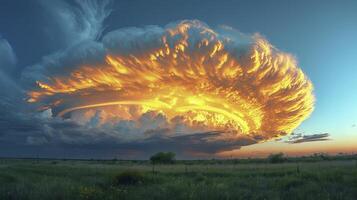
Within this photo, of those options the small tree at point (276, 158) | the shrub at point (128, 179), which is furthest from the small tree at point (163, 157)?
the shrub at point (128, 179)

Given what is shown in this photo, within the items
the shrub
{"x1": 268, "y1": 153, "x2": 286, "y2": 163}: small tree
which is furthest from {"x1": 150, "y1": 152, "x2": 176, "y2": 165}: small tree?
the shrub

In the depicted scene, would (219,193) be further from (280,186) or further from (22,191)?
(22,191)

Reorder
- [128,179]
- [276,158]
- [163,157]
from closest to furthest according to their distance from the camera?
[128,179]
[276,158]
[163,157]

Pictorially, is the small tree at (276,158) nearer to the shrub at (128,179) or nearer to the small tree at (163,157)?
the small tree at (163,157)

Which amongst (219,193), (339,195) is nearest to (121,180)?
(219,193)

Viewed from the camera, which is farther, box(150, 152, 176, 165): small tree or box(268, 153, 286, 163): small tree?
box(150, 152, 176, 165): small tree

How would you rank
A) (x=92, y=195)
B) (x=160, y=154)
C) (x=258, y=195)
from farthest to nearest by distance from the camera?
(x=160, y=154) < (x=258, y=195) < (x=92, y=195)

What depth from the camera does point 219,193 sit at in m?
15.8

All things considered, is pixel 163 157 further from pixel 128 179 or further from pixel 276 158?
pixel 128 179

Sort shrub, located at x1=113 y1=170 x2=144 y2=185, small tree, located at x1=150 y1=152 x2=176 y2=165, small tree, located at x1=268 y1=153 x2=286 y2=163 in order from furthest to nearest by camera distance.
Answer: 1. small tree, located at x1=150 y1=152 x2=176 y2=165
2. small tree, located at x1=268 y1=153 x2=286 y2=163
3. shrub, located at x1=113 y1=170 x2=144 y2=185

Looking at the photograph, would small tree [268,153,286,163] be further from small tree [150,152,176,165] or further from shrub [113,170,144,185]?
shrub [113,170,144,185]

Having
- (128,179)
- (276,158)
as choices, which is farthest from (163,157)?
(128,179)

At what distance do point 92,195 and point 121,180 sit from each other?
8768mm

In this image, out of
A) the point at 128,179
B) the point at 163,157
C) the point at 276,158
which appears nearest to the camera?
the point at 128,179
